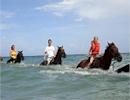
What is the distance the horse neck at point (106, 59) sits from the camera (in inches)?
626

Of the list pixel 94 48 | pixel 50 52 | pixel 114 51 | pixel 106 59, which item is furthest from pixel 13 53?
pixel 114 51

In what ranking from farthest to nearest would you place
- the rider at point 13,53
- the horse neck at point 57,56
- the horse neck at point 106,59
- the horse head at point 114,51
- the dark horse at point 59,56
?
the rider at point 13,53 → the horse neck at point 57,56 → the dark horse at point 59,56 → the horse neck at point 106,59 → the horse head at point 114,51

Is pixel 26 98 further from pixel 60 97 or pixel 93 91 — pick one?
pixel 93 91

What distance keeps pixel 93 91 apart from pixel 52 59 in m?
11.6

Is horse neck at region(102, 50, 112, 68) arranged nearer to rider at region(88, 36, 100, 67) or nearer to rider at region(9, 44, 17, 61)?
rider at region(88, 36, 100, 67)

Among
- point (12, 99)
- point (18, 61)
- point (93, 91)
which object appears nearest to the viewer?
point (12, 99)

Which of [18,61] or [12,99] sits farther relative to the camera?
[18,61]

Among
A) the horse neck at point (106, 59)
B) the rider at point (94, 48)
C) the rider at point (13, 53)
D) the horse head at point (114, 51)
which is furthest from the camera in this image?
the rider at point (13, 53)

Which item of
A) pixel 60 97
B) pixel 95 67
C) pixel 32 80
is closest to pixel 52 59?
pixel 95 67

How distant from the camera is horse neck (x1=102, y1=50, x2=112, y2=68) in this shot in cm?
1591

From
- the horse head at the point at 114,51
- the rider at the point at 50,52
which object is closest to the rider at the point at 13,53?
the rider at the point at 50,52

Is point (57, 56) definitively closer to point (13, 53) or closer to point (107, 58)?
point (107, 58)

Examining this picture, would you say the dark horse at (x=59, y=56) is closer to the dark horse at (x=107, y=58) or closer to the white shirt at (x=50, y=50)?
the white shirt at (x=50, y=50)

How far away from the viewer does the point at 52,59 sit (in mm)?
21703
